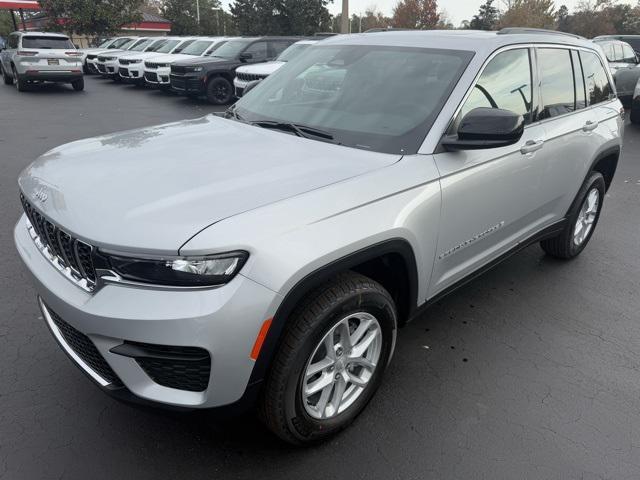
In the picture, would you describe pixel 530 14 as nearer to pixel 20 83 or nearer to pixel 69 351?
pixel 20 83

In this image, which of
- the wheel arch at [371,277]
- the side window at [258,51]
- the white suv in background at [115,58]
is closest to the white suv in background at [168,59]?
the side window at [258,51]

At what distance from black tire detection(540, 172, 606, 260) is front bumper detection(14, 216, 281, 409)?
313cm

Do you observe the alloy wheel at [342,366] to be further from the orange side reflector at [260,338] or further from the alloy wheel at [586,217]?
the alloy wheel at [586,217]

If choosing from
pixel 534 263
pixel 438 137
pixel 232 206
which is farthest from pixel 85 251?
pixel 534 263

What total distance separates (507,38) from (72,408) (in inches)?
126

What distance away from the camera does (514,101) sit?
320 cm

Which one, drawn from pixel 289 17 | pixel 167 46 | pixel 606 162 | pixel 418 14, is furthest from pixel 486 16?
pixel 606 162

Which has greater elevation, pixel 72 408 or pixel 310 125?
pixel 310 125

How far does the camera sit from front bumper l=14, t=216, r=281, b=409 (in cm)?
178

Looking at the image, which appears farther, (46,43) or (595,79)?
(46,43)

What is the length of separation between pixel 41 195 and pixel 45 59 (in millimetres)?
15468

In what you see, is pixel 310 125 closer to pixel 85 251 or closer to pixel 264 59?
pixel 85 251

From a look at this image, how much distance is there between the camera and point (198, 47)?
16156 mm

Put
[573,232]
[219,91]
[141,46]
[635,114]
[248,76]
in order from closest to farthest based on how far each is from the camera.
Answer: [573,232] < [635,114] < [248,76] < [219,91] < [141,46]
